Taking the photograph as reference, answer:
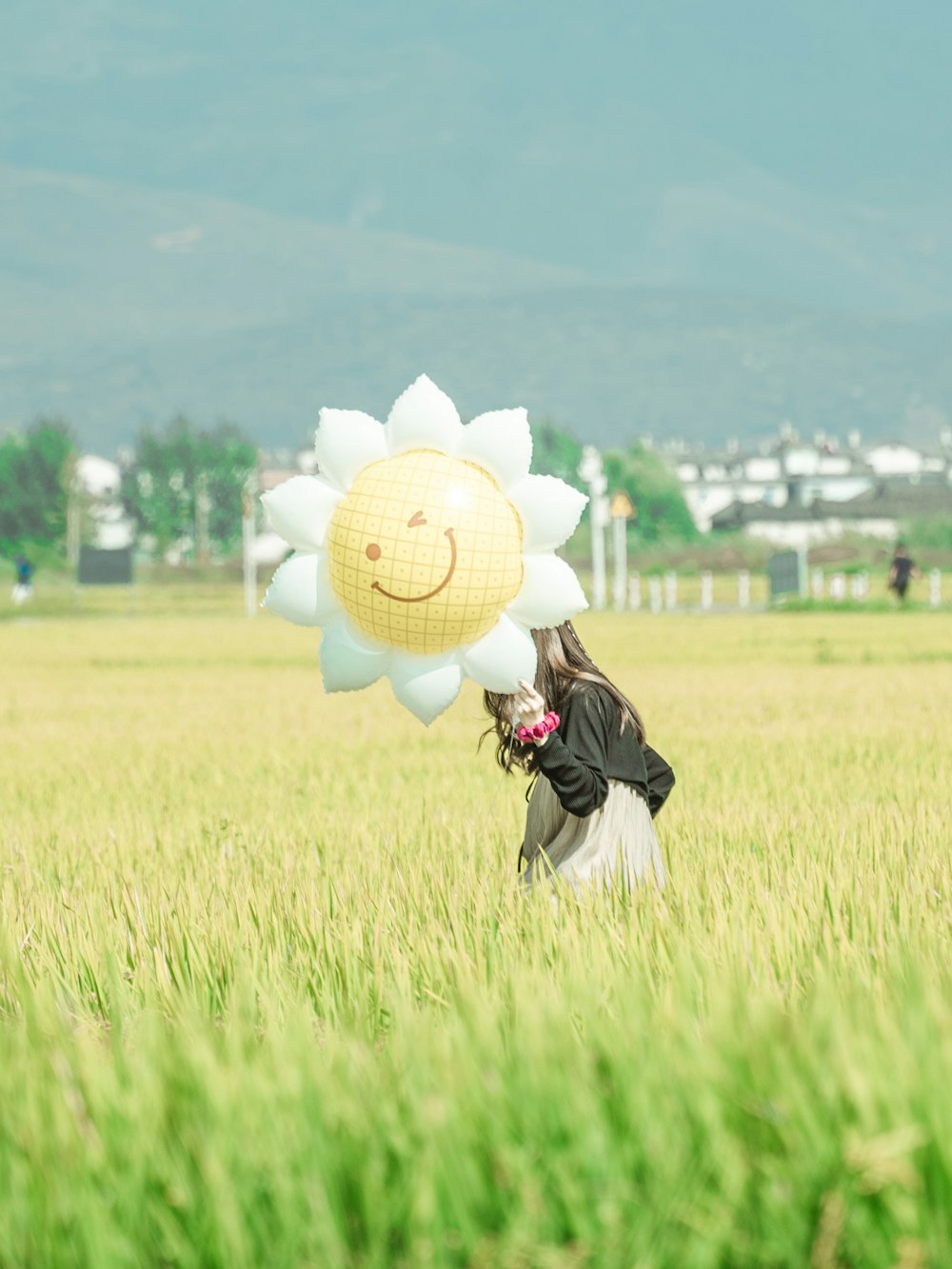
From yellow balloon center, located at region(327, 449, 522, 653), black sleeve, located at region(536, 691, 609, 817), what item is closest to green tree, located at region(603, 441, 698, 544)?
black sleeve, located at region(536, 691, 609, 817)

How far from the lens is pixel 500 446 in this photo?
3598 mm

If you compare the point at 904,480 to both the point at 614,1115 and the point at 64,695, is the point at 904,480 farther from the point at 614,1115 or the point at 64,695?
the point at 614,1115

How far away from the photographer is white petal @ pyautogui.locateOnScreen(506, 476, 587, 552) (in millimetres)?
3621

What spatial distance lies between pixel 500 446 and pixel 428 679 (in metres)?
0.55

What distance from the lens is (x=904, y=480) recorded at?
490 feet

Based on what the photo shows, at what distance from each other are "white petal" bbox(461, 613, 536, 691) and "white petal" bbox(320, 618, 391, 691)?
0.71 feet

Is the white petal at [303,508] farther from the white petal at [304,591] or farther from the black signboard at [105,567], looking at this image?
the black signboard at [105,567]

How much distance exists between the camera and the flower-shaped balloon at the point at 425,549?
349 cm

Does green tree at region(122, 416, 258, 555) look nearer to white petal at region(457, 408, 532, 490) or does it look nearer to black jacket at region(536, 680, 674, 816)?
black jacket at region(536, 680, 674, 816)

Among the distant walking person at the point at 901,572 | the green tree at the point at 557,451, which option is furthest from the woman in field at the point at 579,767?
the green tree at the point at 557,451

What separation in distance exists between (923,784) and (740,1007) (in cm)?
504

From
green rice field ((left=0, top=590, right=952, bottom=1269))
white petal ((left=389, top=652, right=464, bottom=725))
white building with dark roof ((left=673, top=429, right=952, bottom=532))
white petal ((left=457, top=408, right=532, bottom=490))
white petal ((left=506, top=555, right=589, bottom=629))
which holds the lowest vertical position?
green rice field ((left=0, top=590, right=952, bottom=1269))

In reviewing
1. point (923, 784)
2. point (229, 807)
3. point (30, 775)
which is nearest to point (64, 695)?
point (30, 775)

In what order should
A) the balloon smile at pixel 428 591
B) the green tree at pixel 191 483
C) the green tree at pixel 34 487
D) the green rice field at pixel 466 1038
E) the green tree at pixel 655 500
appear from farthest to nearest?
the green tree at pixel 191 483
the green tree at pixel 655 500
the green tree at pixel 34 487
the balloon smile at pixel 428 591
the green rice field at pixel 466 1038
